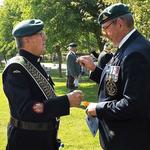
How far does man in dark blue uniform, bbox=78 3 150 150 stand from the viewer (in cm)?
396

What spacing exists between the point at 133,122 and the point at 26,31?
1.39 meters

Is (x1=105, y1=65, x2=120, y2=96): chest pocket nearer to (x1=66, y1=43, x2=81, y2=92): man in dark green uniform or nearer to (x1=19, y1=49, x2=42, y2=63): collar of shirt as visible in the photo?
(x1=19, y1=49, x2=42, y2=63): collar of shirt

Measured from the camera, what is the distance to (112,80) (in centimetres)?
420

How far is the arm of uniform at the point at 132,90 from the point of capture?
12.9 ft

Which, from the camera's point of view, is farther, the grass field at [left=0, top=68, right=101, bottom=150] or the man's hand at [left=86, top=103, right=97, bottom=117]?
the grass field at [left=0, top=68, right=101, bottom=150]

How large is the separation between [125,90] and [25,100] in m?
0.95

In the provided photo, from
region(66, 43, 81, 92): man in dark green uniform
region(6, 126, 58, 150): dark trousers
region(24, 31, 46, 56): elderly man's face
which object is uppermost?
region(24, 31, 46, 56): elderly man's face

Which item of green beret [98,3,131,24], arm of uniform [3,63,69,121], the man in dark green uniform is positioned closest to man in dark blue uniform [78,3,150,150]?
green beret [98,3,131,24]

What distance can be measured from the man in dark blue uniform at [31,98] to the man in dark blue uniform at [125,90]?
0.38 m

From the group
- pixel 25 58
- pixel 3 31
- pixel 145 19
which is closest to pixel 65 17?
pixel 145 19

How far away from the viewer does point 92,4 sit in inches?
960

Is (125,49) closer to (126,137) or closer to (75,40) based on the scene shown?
(126,137)

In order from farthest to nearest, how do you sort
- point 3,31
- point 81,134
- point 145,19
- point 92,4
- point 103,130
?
point 3,31
point 92,4
point 145,19
point 81,134
point 103,130

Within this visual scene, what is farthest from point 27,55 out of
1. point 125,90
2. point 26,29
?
point 125,90
